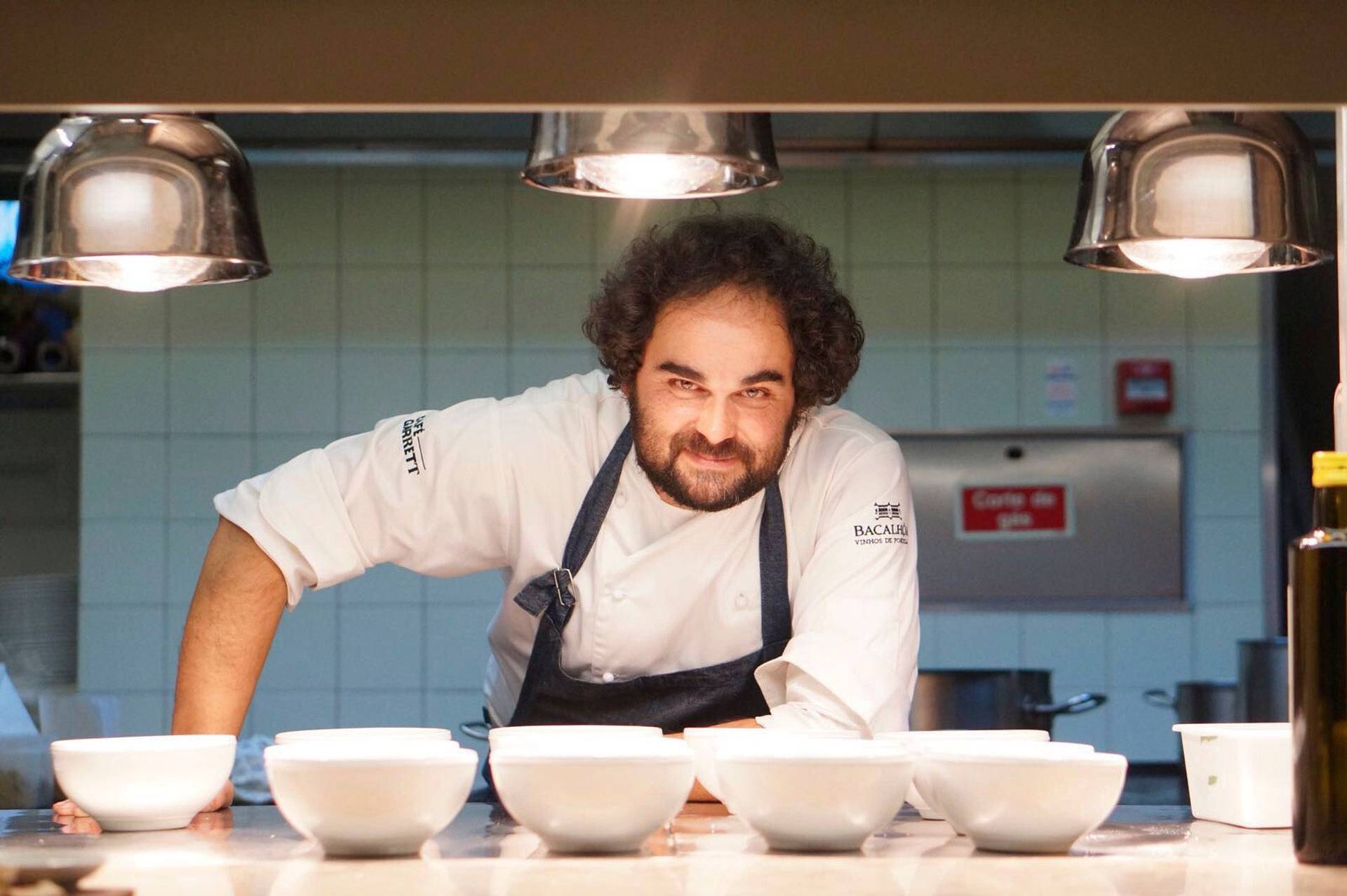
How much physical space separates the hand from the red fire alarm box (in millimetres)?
3075

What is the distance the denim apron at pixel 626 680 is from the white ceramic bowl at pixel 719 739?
0.66 metres

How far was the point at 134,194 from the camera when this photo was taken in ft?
4.88

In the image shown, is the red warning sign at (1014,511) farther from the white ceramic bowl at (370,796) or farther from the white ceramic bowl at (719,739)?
the white ceramic bowl at (370,796)

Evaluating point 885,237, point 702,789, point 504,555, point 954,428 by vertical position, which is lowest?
point 702,789

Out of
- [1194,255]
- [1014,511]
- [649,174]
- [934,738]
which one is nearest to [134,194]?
[649,174]

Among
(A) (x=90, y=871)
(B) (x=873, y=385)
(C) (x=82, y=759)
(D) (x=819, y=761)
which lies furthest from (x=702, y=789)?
(B) (x=873, y=385)

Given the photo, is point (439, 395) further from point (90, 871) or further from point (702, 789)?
point (90, 871)

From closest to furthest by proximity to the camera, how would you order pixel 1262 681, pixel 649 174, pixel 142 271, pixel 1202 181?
pixel 1202 181, pixel 649 174, pixel 142 271, pixel 1262 681

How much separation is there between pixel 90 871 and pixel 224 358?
337cm

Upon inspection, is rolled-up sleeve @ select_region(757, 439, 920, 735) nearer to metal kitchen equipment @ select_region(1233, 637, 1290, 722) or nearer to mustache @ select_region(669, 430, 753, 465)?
mustache @ select_region(669, 430, 753, 465)

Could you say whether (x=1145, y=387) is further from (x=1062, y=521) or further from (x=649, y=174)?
(x=649, y=174)

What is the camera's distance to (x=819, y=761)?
1.10m

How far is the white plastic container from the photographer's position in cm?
129

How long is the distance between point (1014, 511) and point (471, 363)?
1.44m
